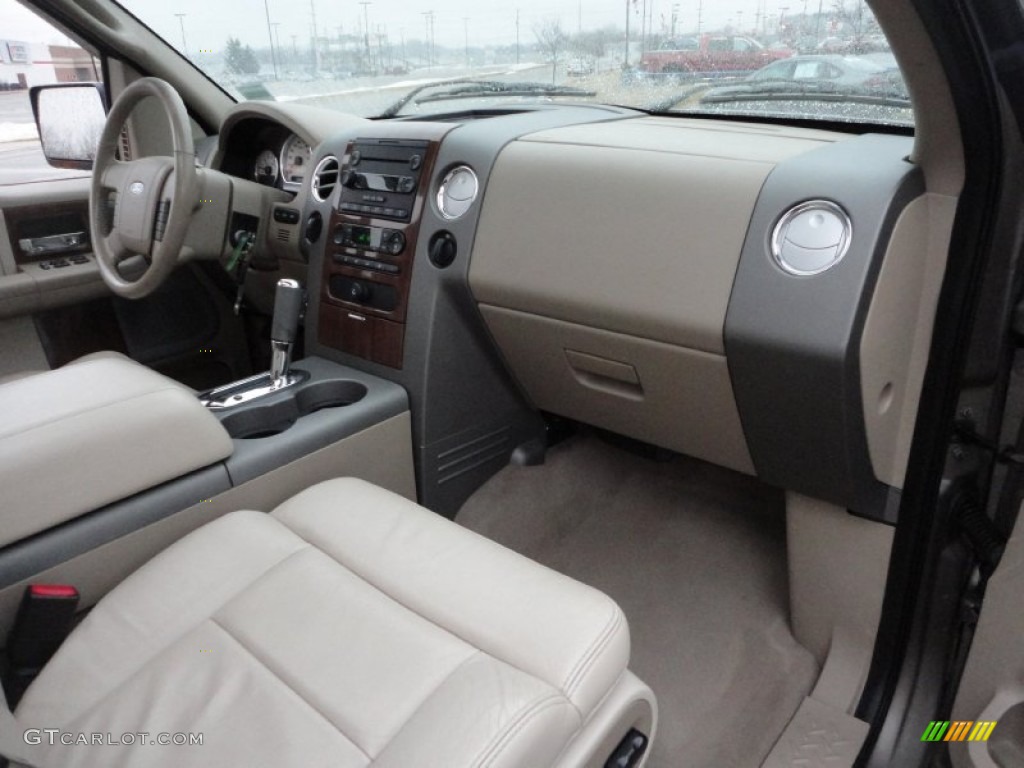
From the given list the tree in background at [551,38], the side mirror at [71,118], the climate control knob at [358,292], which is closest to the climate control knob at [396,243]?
the climate control knob at [358,292]

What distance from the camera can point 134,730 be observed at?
2.80 ft

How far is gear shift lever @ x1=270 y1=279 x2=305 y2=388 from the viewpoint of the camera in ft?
5.37

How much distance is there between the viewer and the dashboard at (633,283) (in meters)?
1.13

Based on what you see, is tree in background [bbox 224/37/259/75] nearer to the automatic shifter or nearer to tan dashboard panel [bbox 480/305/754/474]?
the automatic shifter

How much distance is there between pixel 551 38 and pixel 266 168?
103 centimetres

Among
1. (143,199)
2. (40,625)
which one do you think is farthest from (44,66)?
(40,625)

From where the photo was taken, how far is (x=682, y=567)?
5.82 ft

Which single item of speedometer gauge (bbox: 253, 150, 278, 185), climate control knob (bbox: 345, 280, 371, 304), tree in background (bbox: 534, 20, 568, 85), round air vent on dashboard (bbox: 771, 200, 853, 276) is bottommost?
climate control knob (bbox: 345, 280, 371, 304)

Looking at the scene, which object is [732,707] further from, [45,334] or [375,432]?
[45,334]

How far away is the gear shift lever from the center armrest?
14.8 inches

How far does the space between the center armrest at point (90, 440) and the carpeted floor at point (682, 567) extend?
0.83m

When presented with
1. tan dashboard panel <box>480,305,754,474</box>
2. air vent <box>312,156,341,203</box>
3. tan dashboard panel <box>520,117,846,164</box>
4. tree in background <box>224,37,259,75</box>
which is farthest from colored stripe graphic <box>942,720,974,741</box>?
tree in background <box>224,37,259,75</box>

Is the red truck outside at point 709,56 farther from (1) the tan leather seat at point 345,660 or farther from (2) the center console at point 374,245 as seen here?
(1) the tan leather seat at point 345,660

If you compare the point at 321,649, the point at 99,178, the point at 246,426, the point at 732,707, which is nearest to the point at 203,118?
the point at 99,178
